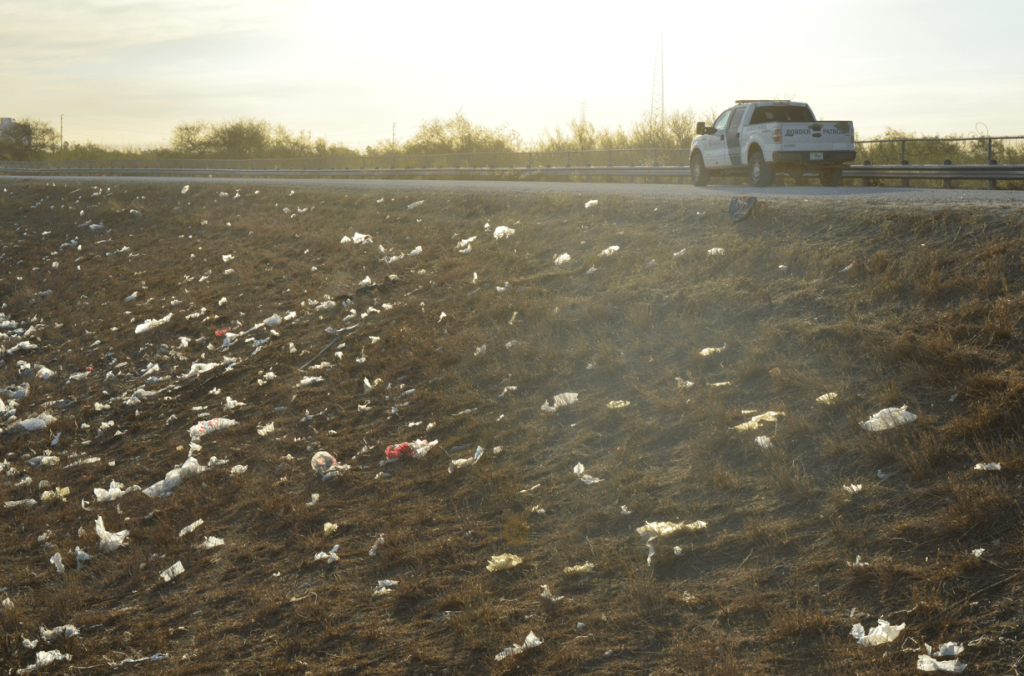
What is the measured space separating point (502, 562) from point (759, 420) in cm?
230

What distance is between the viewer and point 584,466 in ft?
20.1

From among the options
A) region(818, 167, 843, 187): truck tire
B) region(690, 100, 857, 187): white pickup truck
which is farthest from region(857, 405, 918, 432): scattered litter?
region(818, 167, 843, 187): truck tire

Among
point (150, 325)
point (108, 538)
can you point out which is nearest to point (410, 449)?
point (108, 538)

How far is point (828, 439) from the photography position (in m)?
5.36

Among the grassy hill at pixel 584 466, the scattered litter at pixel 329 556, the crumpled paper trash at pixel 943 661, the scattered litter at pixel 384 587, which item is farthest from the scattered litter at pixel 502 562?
the crumpled paper trash at pixel 943 661

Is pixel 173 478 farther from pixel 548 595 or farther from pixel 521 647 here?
pixel 521 647

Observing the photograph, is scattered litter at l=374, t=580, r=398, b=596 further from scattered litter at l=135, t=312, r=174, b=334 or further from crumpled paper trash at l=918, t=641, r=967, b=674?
scattered litter at l=135, t=312, r=174, b=334

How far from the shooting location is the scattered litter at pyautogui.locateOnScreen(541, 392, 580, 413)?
7203 millimetres

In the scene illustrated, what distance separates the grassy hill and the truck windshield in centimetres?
522

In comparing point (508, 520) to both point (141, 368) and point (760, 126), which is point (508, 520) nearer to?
point (141, 368)

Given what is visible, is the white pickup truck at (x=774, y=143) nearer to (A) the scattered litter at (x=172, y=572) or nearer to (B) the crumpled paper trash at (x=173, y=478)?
(B) the crumpled paper trash at (x=173, y=478)

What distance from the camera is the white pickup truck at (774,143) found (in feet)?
47.7

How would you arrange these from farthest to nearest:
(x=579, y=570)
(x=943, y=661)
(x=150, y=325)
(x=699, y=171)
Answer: (x=699, y=171)
(x=150, y=325)
(x=579, y=570)
(x=943, y=661)

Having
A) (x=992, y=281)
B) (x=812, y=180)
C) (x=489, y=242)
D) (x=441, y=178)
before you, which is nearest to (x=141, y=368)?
(x=489, y=242)
